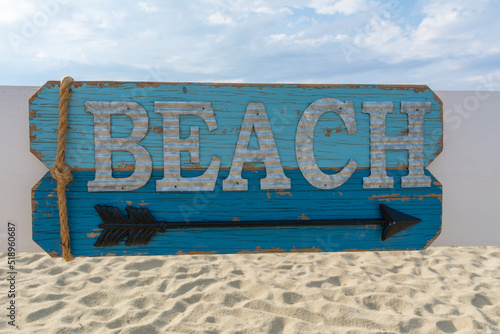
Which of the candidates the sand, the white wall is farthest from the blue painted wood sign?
the sand

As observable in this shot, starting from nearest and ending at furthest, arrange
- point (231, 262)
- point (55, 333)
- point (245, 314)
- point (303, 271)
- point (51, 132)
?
point (51, 132), point (55, 333), point (245, 314), point (303, 271), point (231, 262)

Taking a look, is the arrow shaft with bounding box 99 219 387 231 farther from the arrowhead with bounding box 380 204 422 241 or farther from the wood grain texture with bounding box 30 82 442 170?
the wood grain texture with bounding box 30 82 442 170

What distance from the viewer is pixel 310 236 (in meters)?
1.51

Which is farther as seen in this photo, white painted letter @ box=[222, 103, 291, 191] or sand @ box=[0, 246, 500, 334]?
sand @ box=[0, 246, 500, 334]

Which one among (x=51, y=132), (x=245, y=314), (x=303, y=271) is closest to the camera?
(x=51, y=132)

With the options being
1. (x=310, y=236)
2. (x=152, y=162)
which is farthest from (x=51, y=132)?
(x=310, y=236)

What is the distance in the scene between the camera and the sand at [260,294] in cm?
234

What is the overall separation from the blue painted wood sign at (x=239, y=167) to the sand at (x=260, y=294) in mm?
1082

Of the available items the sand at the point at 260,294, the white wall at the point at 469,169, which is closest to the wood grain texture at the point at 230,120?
the white wall at the point at 469,169

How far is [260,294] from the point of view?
2.74 meters

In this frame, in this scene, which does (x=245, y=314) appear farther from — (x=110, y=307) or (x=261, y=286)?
(x=110, y=307)

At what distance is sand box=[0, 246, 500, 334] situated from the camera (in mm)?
2336

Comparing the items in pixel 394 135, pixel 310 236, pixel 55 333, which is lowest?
pixel 55 333

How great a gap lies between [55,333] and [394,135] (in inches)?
93.0
